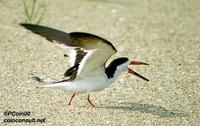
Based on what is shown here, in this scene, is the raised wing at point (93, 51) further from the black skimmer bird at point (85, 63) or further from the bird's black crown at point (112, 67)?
the bird's black crown at point (112, 67)

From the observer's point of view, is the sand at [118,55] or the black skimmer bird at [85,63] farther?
the sand at [118,55]

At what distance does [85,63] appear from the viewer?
5855 mm

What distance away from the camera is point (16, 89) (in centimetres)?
650

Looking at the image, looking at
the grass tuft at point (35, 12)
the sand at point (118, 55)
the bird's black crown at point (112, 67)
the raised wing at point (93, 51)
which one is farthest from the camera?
the grass tuft at point (35, 12)

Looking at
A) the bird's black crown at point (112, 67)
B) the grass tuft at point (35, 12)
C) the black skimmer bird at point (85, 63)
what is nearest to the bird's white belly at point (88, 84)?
the black skimmer bird at point (85, 63)

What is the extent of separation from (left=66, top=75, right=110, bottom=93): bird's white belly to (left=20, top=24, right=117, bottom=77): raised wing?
81mm

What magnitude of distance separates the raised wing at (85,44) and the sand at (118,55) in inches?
19.8

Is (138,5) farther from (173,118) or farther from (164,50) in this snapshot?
(173,118)

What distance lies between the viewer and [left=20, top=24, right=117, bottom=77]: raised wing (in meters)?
5.30

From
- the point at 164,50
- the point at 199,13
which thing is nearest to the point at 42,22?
the point at 164,50

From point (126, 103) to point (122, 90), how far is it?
0.40m

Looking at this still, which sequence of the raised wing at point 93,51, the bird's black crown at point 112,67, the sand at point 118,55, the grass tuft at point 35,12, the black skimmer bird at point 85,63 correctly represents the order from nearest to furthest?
the raised wing at point 93,51, the black skimmer bird at point 85,63, the sand at point 118,55, the bird's black crown at point 112,67, the grass tuft at point 35,12

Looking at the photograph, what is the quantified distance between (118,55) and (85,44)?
9.06 ft

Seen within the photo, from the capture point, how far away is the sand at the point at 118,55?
6.01m
